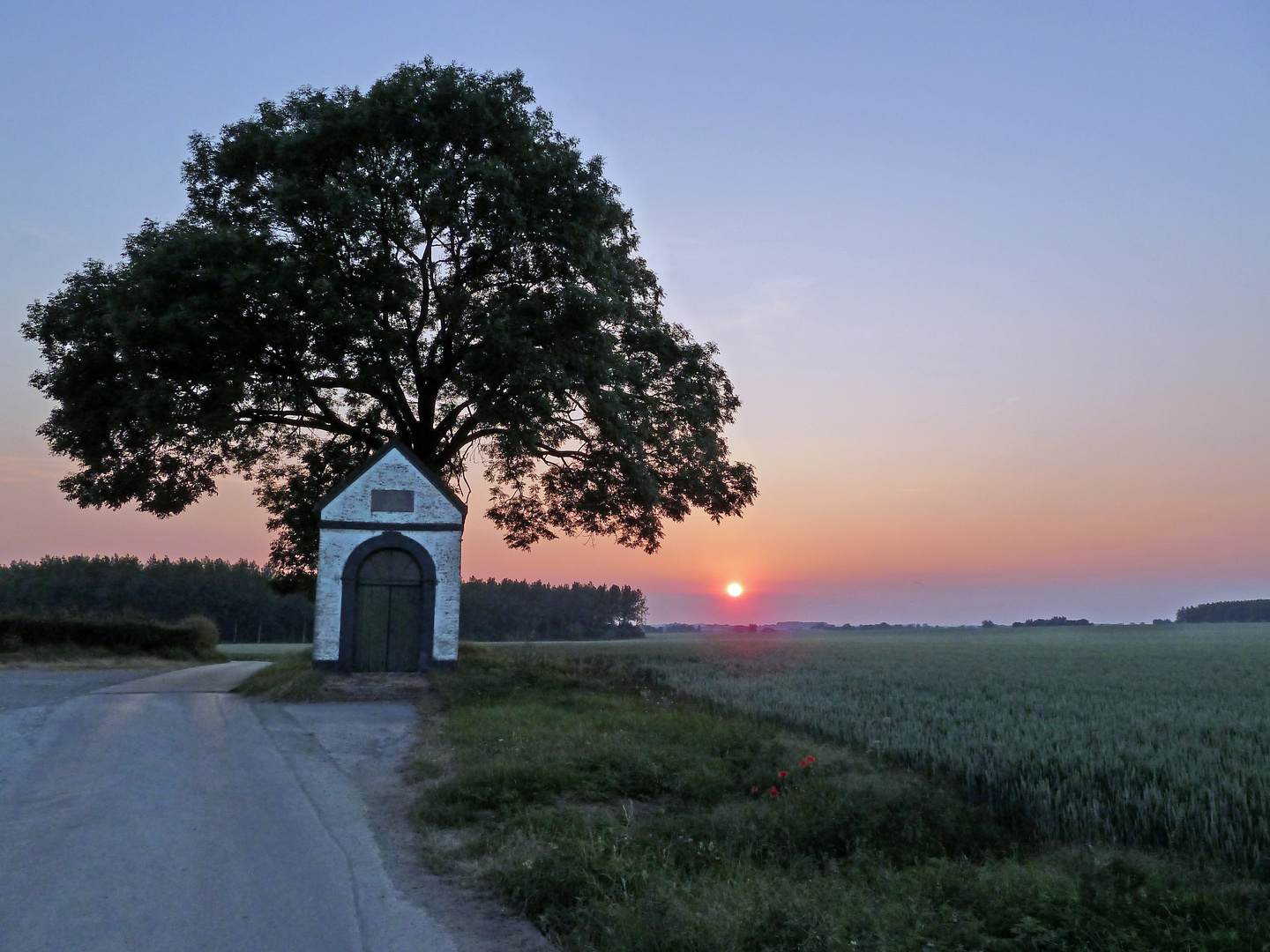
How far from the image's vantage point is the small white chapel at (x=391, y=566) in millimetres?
19500

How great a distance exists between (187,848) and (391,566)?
13.1 metres

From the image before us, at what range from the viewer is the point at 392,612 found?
65.0ft

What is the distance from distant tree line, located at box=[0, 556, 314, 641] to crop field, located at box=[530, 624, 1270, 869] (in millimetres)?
68000

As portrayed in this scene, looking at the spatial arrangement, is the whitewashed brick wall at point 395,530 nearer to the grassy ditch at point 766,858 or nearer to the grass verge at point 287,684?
the grass verge at point 287,684

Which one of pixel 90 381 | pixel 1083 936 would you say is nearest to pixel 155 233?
pixel 90 381

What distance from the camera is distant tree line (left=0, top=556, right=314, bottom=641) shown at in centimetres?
8331

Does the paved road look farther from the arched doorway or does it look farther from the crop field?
the arched doorway

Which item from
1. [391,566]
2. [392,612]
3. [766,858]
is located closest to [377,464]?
[391,566]

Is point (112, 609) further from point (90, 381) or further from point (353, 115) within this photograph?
point (353, 115)

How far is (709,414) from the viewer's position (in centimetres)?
2569

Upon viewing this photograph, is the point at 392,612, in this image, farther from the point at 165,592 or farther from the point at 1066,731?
the point at 165,592

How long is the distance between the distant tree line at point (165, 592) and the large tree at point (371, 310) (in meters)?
60.6

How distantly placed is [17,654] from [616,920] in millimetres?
28501

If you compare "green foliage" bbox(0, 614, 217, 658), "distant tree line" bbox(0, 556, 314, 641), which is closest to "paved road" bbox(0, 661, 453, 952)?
"green foliage" bbox(0, 614, 217, 658)
